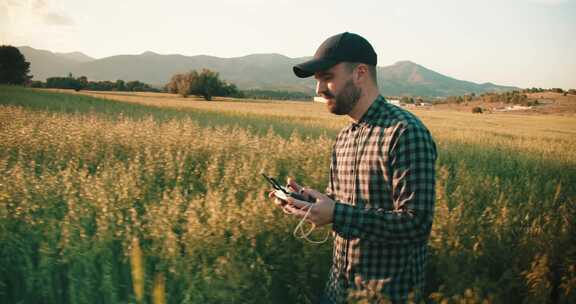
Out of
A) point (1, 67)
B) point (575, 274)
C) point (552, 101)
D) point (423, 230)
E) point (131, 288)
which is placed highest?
point (1, 67)

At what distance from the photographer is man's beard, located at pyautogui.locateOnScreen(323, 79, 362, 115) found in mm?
1951

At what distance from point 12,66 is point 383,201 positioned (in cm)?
7966

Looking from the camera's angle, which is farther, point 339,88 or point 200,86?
point 200,86

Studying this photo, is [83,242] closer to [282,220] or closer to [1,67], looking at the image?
[282,220]

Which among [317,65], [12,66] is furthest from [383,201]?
[12,66]


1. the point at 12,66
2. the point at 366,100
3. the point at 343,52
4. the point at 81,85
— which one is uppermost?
the point at 12,66

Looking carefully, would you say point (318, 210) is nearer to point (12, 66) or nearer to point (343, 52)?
point (343, 52)

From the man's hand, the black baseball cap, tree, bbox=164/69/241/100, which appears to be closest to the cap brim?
the black baseball cap

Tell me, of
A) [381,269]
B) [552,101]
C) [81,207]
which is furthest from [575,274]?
[552,101]

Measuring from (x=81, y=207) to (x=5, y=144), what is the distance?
463 centimetres

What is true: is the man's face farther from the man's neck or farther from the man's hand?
the man's hand

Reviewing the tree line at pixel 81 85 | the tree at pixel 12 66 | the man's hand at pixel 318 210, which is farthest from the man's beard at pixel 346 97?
the tree line at pixel 81 85

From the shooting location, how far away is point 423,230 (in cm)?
168

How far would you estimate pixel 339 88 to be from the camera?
6.37ft
